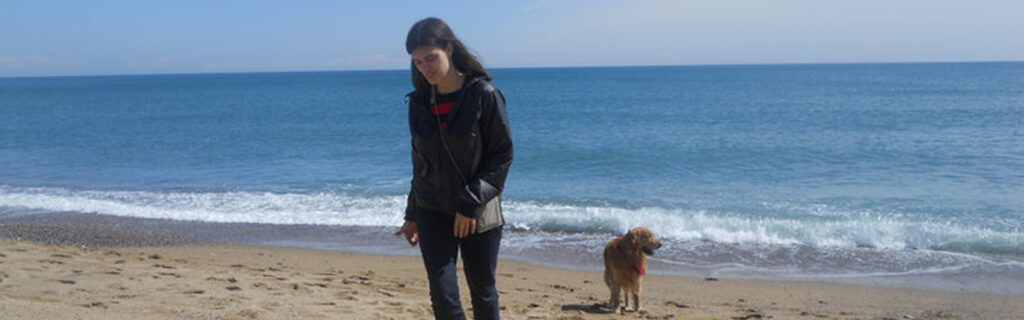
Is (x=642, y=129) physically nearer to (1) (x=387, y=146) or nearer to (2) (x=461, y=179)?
(1) (x=387, y=146)

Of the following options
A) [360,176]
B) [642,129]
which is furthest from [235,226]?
[642,129]

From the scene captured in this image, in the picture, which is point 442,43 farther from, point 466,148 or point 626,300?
point 626,300

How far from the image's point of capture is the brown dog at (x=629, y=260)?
21.6 feet

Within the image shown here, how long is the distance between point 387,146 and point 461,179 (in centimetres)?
2379

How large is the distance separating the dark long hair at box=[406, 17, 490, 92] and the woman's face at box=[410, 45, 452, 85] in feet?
0.07

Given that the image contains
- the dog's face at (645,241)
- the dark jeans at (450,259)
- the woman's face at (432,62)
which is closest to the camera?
the woman's face at (432,62)

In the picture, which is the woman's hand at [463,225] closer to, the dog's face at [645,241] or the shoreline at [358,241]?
the dog's face at [645,241]

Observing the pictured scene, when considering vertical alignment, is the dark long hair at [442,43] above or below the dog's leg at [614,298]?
above

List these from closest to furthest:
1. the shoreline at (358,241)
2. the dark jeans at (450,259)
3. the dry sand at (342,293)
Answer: the dark jeans at (450,259)
the dry sand at (342,293)
the shoreline at (358,241)

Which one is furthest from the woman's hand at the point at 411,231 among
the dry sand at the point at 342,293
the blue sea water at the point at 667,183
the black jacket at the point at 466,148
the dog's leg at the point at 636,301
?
the blue sea water at the point at 667,183

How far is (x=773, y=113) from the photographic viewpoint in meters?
38.5

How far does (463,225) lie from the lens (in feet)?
10.6

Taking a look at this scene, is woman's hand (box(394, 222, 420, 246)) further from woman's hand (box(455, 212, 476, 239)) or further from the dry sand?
the dry sand

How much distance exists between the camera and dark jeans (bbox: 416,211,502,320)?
334cm
